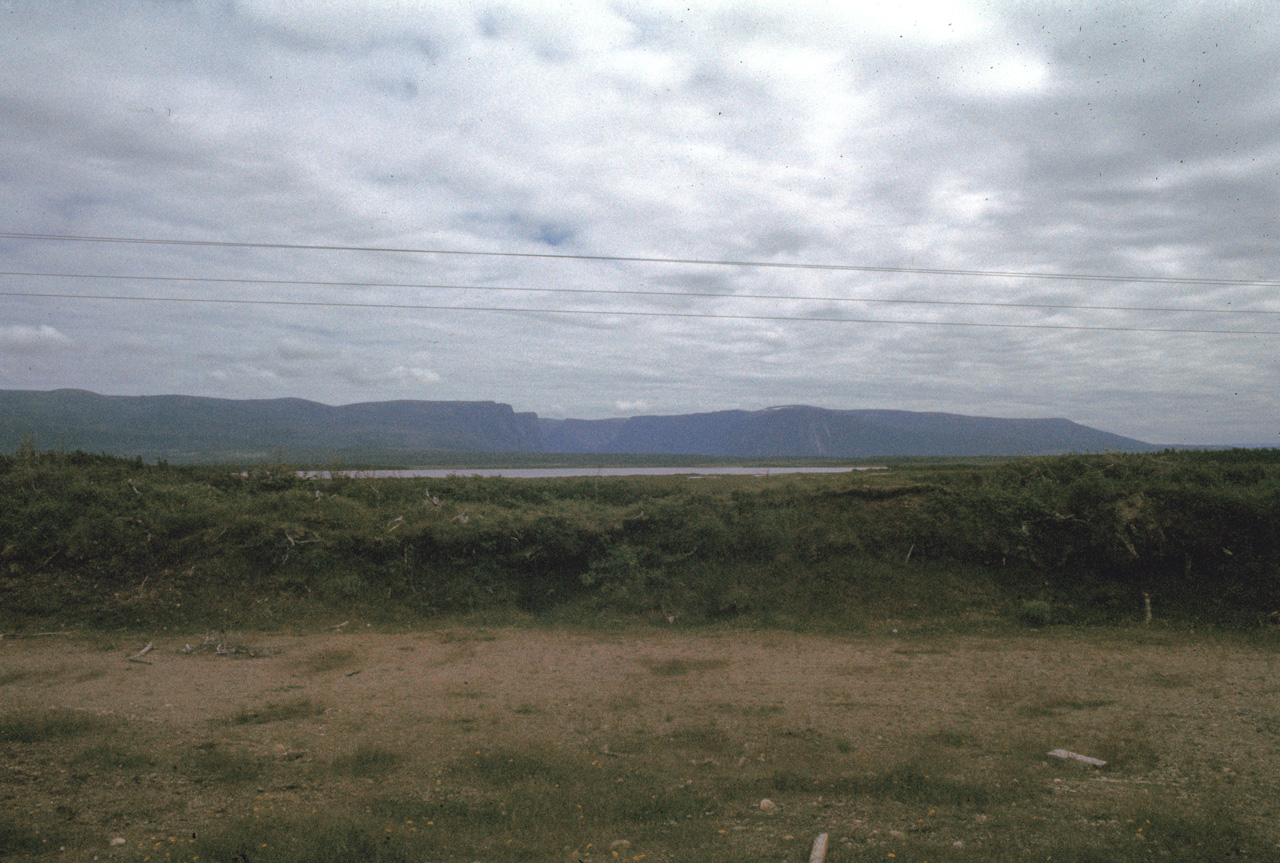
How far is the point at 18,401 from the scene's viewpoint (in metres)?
102

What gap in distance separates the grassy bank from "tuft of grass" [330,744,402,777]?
7328 millimetres

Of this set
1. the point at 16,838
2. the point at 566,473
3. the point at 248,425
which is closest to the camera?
the point at 16,838

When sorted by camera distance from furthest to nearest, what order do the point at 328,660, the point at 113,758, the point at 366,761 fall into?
the point at 328,660 < the point at 366,761 < the point at 113,758

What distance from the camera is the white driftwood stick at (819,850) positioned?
208 inches


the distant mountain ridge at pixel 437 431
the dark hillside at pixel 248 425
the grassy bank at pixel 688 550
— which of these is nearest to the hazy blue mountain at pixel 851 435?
the distant mountain ridge at pixel 437 431

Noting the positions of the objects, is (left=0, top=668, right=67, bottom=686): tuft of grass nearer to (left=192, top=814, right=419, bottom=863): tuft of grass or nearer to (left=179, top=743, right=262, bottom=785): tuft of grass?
(left=179, top=743, right=262, bottom=785): tuft of grass

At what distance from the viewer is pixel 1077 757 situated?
7.36 metres

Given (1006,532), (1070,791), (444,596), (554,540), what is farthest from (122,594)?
(1006,532)

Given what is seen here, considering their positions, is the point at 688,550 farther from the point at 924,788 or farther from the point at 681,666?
the point at 924,788

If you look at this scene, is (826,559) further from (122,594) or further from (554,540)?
(122,594)

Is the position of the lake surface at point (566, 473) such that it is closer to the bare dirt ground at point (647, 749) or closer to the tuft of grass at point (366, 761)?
the bare dirt ground at point (647, 749)

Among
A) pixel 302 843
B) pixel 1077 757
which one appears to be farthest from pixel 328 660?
pixel 1077 757

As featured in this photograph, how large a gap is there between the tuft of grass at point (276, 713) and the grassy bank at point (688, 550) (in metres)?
5.45

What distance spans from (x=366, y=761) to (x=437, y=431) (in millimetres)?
158484
